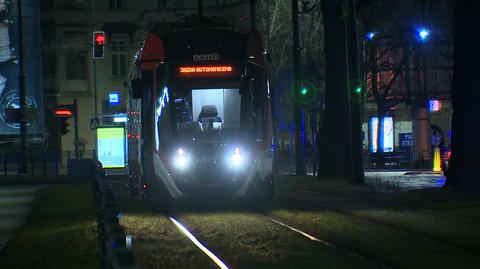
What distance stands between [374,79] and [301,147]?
15.1m

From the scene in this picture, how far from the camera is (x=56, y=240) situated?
13906mm

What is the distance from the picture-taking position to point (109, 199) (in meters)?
9.16

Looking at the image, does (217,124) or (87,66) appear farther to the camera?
(87,66)

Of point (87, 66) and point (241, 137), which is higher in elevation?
point (87, 66)

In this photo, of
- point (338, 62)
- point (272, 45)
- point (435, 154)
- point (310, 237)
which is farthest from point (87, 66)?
point (310, 237)

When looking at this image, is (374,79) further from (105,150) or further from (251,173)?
(251,173)

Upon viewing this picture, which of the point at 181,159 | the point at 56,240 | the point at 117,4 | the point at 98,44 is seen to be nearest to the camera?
the point at 56,240

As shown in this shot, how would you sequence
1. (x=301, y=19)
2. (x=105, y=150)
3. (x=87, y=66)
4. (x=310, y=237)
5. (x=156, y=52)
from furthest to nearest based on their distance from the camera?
(x=87, y=66), (x=301, y=19), (x=105, y=150), (x=156, y=52), (x=310, y=237)

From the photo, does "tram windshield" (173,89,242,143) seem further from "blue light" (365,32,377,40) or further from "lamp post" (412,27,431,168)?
"lamp post" (412,27,431,168)

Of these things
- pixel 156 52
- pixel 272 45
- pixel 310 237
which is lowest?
pixel 310 237

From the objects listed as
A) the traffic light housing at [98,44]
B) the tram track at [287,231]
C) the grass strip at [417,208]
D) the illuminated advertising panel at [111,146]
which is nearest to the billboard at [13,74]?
the traffic light housing at [98,44]

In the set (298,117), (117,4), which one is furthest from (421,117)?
(117,4)

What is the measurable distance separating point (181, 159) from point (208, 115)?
111 cm

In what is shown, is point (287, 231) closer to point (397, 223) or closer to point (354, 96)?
point (397, 223)
